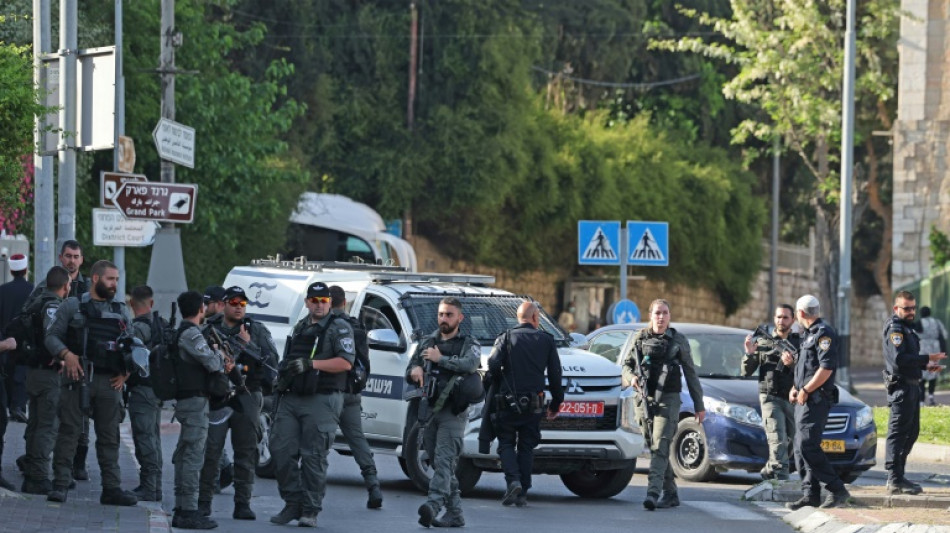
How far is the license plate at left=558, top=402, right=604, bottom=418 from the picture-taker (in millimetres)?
15844

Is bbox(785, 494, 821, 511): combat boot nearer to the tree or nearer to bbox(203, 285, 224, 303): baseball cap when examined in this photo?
bbox(203, 285, 224, 303): baseball cap

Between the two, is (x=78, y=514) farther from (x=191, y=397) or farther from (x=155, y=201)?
(x=155, y=201)

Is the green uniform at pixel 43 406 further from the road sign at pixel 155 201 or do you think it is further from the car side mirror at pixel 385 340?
the road sign at pixel 155 201

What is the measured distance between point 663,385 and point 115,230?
861 cm

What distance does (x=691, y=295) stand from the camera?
182ft

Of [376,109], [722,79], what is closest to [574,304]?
[376,109]

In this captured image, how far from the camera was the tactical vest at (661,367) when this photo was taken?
15.5m

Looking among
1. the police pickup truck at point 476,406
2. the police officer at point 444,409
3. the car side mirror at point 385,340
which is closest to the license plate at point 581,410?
the police pickup truck at point 476,406

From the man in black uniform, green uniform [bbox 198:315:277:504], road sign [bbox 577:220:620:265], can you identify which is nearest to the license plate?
the man in black uniform

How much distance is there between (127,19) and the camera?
105ft

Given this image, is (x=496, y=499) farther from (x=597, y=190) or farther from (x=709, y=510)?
(x=597, y=190)

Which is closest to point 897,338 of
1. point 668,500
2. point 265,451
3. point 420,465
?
point 668,500

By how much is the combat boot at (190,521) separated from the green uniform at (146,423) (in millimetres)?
1177

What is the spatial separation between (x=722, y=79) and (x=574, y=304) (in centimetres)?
1224
